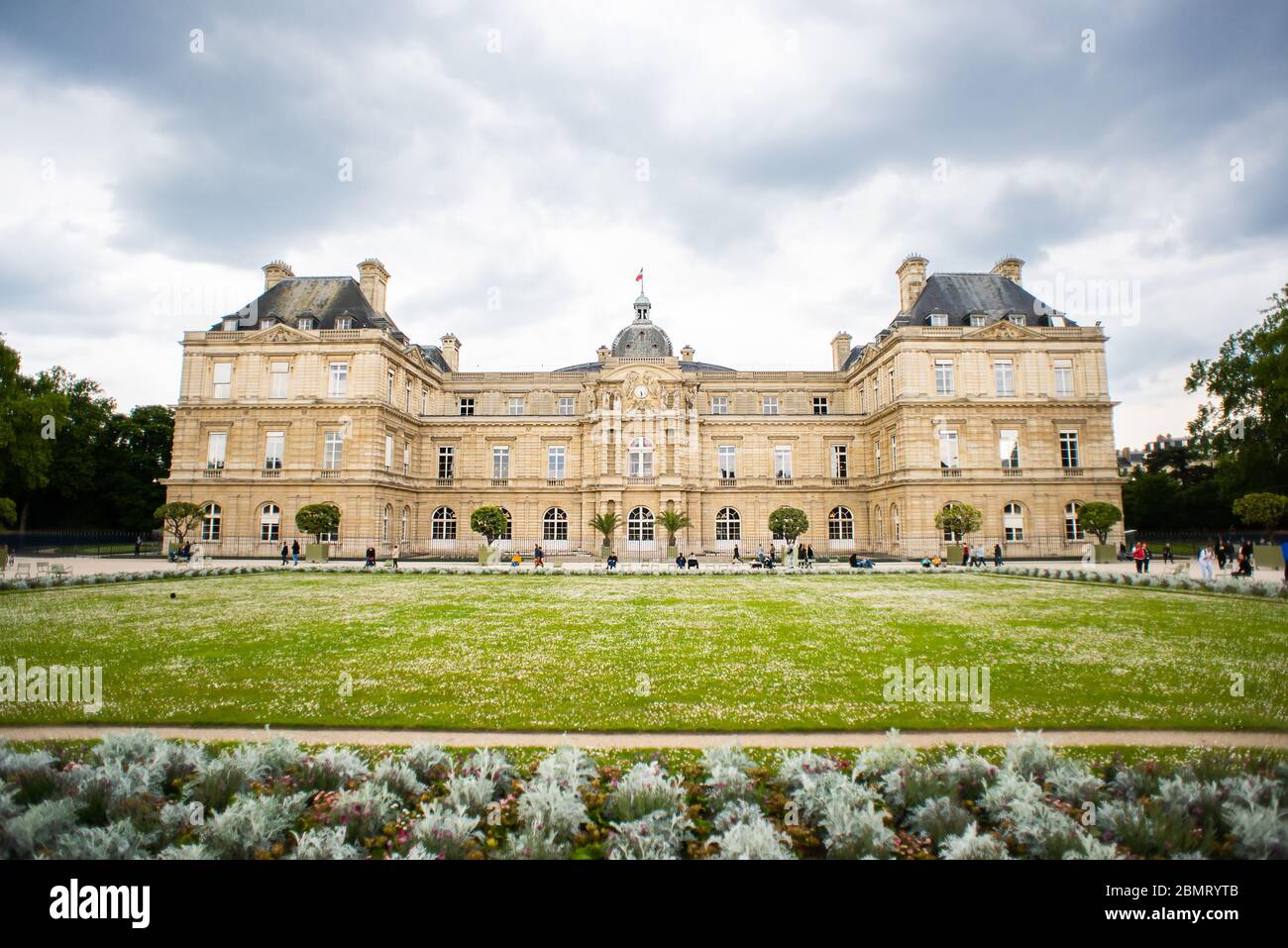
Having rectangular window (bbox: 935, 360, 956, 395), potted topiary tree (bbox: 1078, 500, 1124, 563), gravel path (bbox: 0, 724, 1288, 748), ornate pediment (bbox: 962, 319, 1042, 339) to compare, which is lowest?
gravel path (bbox: 0, 724, 1288, 748)

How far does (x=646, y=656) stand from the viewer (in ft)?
36.9

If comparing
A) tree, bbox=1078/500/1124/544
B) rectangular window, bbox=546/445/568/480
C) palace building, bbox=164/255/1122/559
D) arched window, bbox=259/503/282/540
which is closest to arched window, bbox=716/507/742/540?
palace building, bbox=164/255/1122/559

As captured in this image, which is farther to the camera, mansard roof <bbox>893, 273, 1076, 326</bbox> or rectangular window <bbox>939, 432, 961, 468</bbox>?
mansard roof <bbox>893, 273, 1076, 326</bbox>

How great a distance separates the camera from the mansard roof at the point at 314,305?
4331 centimetres

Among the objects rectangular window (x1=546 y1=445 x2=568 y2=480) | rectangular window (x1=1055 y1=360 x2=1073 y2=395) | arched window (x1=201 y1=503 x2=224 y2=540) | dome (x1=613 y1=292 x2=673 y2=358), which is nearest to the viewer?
arched window (x1=201 y1=503 x2=224 y2=540)

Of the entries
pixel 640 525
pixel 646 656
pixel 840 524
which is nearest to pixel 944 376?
pixel 840 524

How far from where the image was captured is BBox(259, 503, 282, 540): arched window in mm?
41219

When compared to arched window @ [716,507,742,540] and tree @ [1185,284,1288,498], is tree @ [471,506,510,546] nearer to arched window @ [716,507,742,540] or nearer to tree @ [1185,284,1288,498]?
arched window @ [716,507,742,540]

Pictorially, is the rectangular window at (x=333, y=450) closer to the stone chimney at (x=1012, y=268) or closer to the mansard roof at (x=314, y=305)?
the mansard roof at (x=314, y=305)

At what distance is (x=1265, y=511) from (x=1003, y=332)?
17.6 m

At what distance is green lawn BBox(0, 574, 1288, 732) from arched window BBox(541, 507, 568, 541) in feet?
91.0
